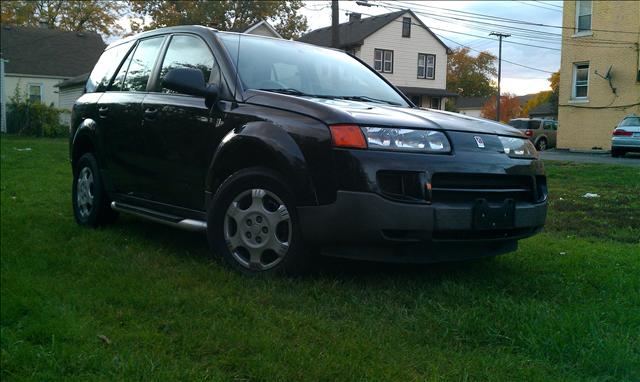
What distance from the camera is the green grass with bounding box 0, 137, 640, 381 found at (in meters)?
2.71

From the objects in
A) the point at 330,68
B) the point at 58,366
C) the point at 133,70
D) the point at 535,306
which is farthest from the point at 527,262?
the point at 133,70

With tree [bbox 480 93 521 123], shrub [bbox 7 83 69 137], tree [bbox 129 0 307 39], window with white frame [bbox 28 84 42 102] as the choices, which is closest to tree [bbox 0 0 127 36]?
tree [bbox 129 0 307 39]

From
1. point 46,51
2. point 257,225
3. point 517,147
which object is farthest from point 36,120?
point 517,147

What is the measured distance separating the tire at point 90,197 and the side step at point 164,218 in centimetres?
29

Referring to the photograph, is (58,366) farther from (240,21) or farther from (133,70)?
(240,21)

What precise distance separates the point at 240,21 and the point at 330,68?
44117 millimetres

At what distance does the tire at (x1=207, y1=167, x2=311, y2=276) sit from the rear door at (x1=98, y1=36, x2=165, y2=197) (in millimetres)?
1157

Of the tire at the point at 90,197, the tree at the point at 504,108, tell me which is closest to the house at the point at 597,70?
the tire at the point at 90,197

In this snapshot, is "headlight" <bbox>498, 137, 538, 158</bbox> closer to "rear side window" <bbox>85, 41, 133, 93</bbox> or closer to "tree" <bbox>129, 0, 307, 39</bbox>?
"rear side window" <bbox>85, 41, 133, 93</bbox>

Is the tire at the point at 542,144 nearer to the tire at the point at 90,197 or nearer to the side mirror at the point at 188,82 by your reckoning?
the tire at the point at 90,197

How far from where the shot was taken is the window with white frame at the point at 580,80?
27195 mm

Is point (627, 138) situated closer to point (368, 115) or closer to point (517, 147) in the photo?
point (517, 147)

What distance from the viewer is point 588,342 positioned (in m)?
3.00

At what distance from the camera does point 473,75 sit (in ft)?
301
